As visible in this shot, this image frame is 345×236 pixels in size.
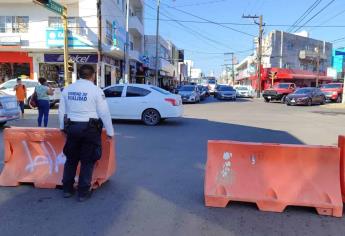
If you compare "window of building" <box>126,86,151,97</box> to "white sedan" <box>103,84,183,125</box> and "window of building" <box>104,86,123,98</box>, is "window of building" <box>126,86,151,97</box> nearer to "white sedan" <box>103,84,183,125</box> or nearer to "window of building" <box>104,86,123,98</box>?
"white sedan" <box>103,84,183,125</box>

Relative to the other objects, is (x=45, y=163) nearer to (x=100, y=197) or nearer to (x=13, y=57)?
(x=100, y=197)

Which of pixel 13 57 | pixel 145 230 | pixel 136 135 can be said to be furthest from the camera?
pixel 13 57

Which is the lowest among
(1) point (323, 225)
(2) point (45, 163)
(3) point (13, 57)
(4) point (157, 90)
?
(1) point (323, 225)

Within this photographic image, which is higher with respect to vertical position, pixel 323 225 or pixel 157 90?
pixel 157 90

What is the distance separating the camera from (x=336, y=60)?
40.4 meters

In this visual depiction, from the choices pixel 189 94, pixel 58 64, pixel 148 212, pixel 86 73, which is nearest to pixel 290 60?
pixel 189 94

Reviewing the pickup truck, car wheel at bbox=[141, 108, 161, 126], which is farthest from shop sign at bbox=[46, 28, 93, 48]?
the pickup truck

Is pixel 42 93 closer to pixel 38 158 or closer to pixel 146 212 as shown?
pixel 38 158

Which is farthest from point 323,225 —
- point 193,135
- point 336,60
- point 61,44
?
point 336,60

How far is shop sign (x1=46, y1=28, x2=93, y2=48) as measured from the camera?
28.2m

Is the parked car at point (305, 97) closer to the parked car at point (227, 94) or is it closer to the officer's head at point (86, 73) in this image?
the parked car at point (227, 94)

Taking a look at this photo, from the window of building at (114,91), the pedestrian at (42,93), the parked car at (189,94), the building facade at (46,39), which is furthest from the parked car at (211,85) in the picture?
the pedestrian at (42,93)

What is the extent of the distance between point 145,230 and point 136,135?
7.70m

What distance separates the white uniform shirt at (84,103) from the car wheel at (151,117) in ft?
31.6
